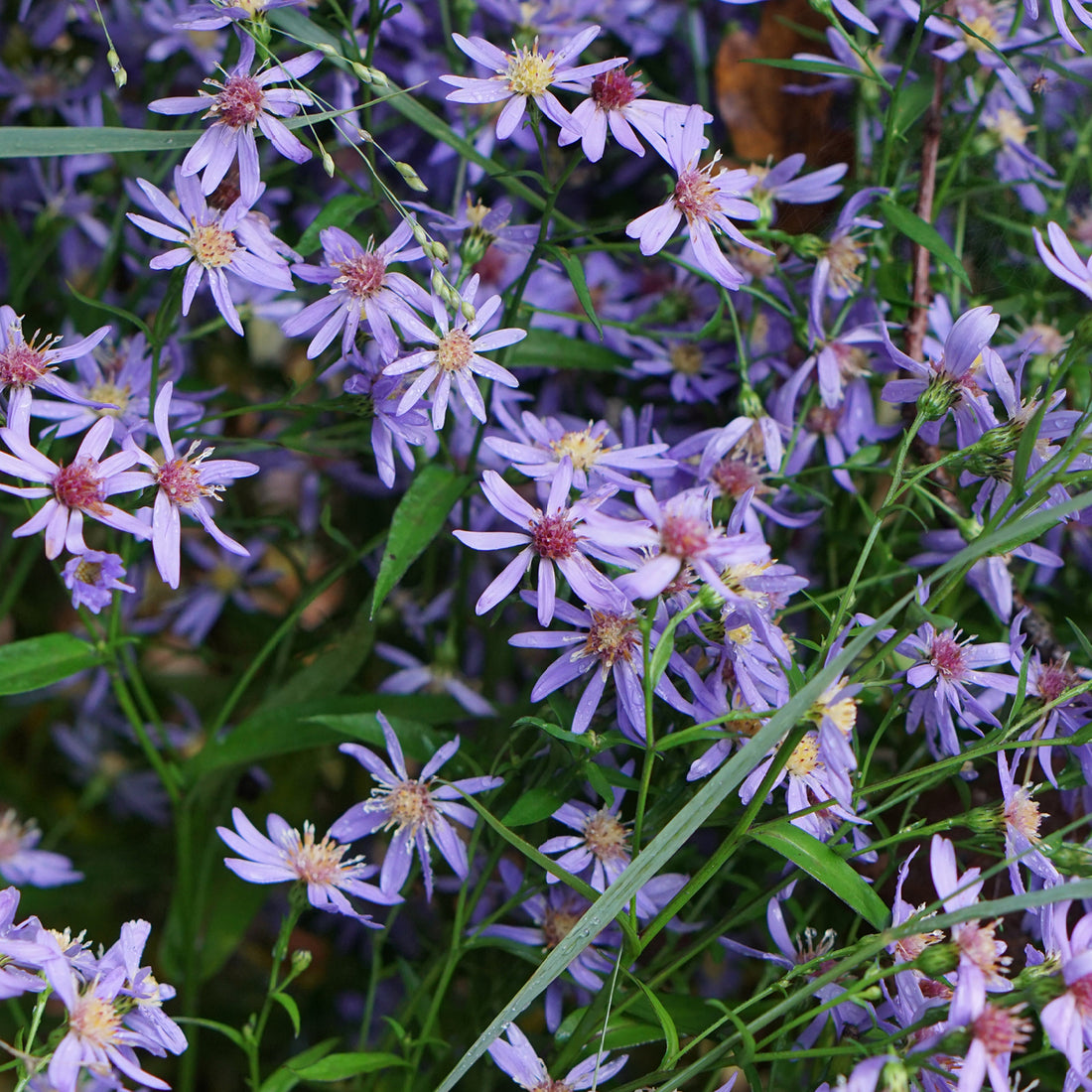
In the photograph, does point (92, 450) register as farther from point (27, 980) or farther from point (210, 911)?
point (210, 911)

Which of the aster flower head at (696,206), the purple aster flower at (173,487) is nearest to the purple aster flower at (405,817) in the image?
the purple aster flower at (173,487)

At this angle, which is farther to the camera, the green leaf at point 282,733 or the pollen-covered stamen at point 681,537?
the green leaf at point 282,733

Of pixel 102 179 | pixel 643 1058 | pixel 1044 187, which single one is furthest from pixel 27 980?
pixel 1044 187

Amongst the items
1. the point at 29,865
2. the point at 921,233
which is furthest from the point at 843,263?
the point at 29,865

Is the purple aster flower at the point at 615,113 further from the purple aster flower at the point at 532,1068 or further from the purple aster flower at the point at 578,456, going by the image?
the purple aster flower at the point at 532,1068

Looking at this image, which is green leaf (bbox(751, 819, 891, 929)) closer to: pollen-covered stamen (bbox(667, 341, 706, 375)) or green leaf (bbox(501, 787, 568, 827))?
green leaf (bbox(501, 787, 568, 827))

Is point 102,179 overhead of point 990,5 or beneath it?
beneath
